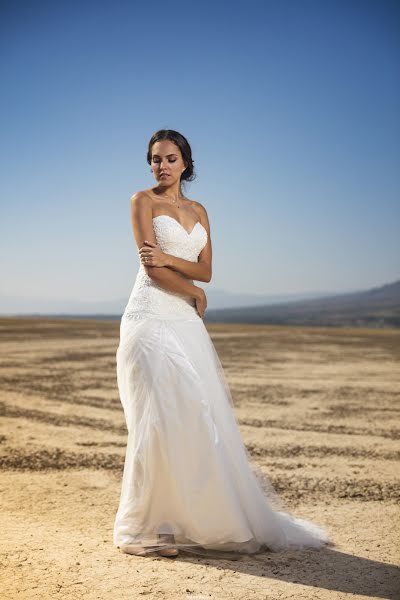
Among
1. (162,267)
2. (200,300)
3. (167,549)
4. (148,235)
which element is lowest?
(167,549)

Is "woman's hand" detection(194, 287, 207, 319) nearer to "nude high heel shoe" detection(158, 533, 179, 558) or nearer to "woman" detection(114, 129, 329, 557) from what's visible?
"woman" detection(114, 129, 329, 557)

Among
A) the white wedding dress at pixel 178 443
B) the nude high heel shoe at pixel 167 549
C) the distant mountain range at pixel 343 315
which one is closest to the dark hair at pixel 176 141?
the white wedding dress at pixel 178 443

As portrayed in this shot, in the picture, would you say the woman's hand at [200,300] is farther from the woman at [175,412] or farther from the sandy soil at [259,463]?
the sandy soil at [259,463]

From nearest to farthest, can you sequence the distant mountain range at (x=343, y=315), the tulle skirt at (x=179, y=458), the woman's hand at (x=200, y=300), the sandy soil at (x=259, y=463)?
the sandy soil at (x=259, y=463)
the tulle skirt at (x=179, y=458)
the woman's hand at (x=200, y=300)
the distant mountain range at (x=343, y=315)

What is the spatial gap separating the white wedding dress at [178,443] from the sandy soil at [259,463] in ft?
0.49

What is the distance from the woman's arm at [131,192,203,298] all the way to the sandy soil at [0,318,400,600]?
1.51 metres

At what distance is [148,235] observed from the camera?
327 centimetres

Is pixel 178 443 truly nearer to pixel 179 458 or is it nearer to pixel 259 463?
pixel 179 458

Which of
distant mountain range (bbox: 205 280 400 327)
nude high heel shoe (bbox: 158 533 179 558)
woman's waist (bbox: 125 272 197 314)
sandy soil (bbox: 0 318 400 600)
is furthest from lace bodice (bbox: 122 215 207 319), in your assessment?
distant mountain range (bbox: 205 280 400 327)

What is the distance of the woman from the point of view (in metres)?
3.14

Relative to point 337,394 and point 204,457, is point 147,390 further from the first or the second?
point 337,394

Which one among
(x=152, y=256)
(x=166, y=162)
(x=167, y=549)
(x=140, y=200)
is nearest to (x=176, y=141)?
(x=166, y=162)

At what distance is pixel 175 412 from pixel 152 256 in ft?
2.87

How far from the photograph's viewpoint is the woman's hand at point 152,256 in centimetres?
321
